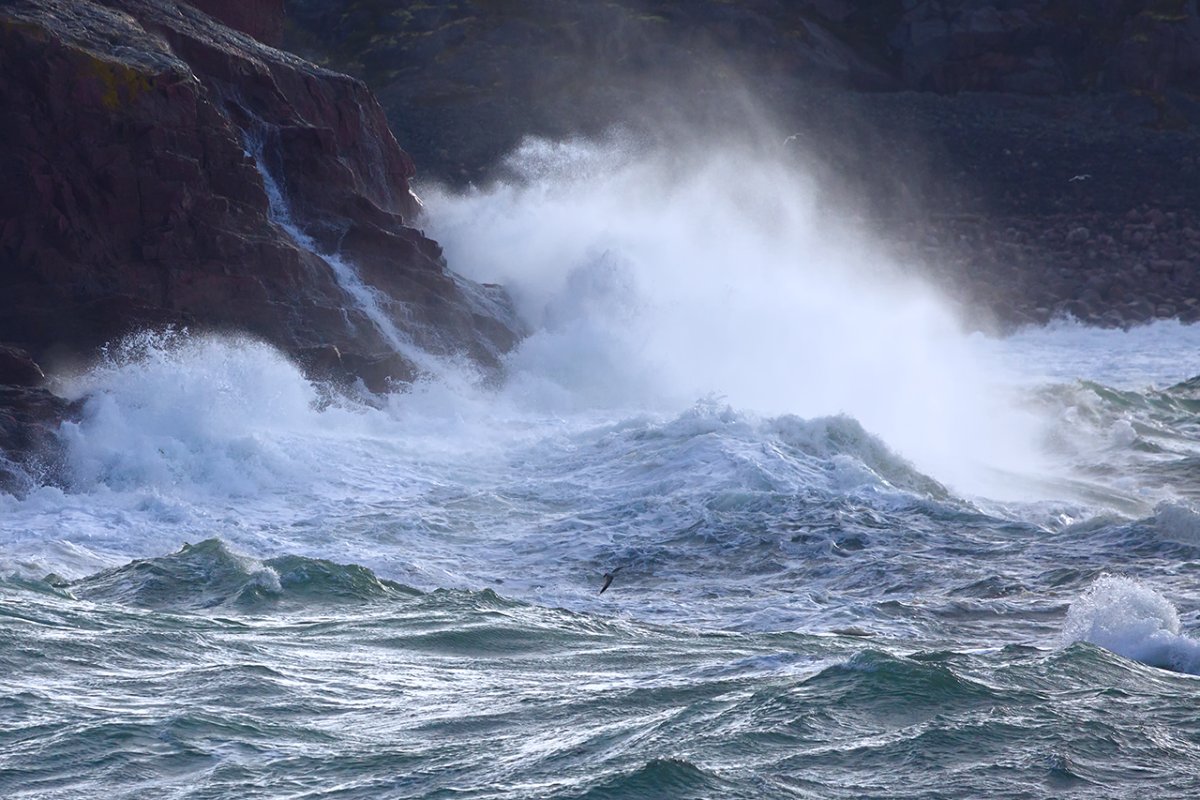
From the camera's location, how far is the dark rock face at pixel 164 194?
699 inches

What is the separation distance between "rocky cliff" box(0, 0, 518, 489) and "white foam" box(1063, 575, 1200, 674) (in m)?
11.0

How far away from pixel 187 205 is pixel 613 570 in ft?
29.6

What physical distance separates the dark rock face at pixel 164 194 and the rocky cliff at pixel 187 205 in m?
0.02

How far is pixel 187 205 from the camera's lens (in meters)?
18.8

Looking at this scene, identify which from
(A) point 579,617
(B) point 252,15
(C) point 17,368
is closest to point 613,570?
(A) point 579,617

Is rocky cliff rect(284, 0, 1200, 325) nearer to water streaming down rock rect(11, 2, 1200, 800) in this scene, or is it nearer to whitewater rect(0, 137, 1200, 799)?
whitewater rect(0, 137, 1200, 799)

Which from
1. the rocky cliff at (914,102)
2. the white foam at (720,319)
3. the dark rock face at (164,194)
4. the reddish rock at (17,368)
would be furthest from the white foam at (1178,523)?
the rocky cliff at (914,102)

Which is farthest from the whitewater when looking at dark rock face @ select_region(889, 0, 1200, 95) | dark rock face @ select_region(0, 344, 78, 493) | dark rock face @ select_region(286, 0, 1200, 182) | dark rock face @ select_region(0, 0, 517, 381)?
dark rock face @ select_region(889, 0, 1200, 95)

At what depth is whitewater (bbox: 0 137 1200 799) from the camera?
7.65 m

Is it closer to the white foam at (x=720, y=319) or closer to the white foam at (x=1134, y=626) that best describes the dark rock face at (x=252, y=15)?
the white foam at (x=720, y=319)

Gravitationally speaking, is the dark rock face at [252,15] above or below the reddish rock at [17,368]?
above

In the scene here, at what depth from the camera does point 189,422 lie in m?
16.6

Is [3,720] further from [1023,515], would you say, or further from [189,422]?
[1023,515]

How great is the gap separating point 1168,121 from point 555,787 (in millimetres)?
43417
